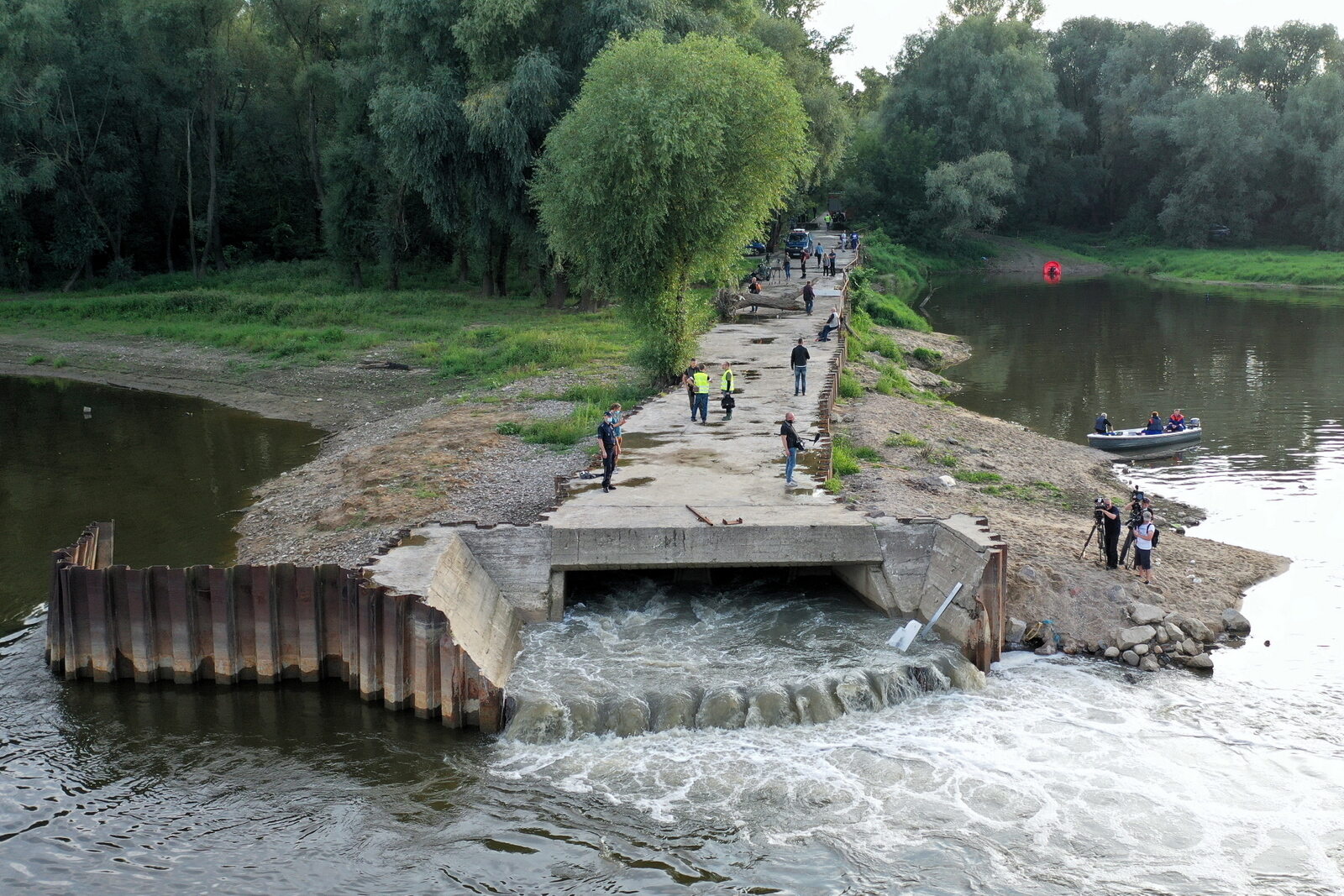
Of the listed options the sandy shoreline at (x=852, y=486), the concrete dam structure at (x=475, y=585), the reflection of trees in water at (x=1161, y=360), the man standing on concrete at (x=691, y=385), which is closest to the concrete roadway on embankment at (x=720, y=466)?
the concrete dam structure at (x=475, y=585)

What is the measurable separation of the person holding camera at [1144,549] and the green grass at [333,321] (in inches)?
950

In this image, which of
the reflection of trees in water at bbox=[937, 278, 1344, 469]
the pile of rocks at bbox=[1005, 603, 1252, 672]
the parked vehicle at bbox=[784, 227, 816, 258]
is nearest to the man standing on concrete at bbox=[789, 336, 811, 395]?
the reflection of trees in water at bbox=[937, 278, 1344, 469]

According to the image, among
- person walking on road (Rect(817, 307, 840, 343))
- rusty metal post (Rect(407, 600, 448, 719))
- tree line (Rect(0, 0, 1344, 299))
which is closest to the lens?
rusty metal post (Rect(407, 600, 448, 719))

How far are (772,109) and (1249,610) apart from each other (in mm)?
18996

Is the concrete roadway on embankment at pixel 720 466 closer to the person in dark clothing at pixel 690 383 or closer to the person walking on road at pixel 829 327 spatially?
the person in dark clothing at pixel 690 383

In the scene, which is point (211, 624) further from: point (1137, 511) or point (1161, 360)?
point (1161, 360)

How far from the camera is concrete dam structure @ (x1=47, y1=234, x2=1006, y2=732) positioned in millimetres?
17609

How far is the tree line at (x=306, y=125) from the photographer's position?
2018 inches

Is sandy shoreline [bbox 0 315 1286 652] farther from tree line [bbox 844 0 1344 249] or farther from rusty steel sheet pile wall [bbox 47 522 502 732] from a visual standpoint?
tree line [bbox 844 0 1344 249]

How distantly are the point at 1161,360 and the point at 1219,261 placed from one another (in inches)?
1819

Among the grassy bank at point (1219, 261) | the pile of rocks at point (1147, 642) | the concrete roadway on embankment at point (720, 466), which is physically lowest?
the pile of rocks at point (1147, 642)

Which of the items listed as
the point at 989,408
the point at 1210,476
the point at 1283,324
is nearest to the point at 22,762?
the point at 1210,476

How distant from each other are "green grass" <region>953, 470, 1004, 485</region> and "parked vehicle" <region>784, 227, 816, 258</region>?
38.6 meters

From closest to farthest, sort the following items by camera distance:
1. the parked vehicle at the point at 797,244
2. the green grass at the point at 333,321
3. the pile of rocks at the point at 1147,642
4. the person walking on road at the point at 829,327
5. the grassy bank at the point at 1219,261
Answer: the pile of rocks at the point at 1147,642 < the person walking on road at the point at 829,327 < the green grass at the point at 333,321 < the parked vehicle at the point at 797,244 < the grassy bank at the point at 1219,261
